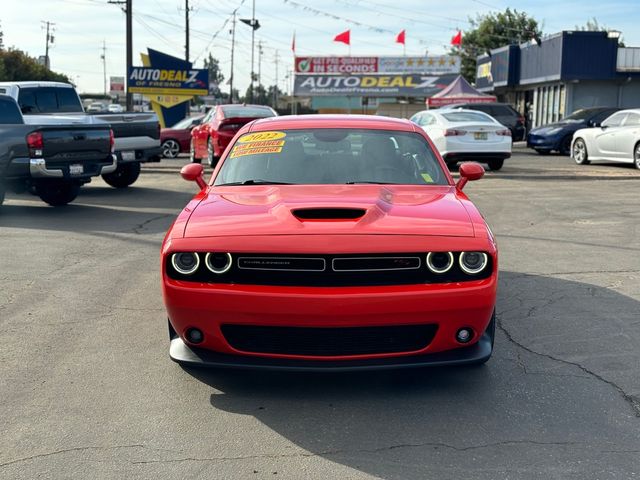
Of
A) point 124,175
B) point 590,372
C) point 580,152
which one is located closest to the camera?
point 590,372

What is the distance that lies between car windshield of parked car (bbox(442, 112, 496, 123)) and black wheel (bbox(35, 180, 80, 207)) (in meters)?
9.06

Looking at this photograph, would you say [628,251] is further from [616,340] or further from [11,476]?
[11,476]

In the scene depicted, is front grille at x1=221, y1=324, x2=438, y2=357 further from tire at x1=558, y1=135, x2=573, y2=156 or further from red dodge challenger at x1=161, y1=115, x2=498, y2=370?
tire at x1=558, y1=135, x2=573, y2=156

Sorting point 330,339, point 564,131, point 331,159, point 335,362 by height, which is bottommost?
point 335,362

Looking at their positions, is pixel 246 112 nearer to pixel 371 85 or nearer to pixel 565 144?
pixel 565 144

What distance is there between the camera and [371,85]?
58.3 metres

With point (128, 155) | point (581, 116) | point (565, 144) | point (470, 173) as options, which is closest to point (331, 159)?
point (470, 173)

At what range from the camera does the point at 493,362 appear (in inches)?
195

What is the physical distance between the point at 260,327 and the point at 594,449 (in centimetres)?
171

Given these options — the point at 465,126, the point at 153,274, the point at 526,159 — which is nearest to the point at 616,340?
the point at 153,274

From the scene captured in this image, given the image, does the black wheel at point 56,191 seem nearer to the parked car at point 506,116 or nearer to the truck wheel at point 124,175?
the truck wheel at point 124,175

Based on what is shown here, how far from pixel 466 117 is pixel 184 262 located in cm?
1537

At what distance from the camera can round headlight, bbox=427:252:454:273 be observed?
4.14 metres

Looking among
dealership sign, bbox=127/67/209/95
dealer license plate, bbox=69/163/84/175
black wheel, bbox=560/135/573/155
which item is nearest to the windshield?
black wheel, bbox=560/135/573/155
